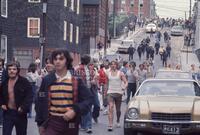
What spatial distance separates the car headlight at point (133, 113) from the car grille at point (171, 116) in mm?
338

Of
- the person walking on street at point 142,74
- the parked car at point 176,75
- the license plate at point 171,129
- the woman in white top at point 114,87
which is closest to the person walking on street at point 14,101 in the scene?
the license plate at point 171,129

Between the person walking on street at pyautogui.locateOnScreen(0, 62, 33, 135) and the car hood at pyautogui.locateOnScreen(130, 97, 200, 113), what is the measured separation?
3.54 metres

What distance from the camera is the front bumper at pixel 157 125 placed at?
1210cm

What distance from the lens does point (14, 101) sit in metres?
9.47

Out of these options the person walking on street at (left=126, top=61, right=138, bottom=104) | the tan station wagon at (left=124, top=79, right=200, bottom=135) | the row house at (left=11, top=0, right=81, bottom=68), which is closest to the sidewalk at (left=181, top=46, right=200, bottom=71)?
the row house at (left=11, top=0, right=81, bottom=68)

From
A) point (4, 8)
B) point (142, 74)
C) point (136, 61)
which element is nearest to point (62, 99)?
point (142, 74)

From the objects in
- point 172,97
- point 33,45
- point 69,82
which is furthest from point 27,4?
point 69,82

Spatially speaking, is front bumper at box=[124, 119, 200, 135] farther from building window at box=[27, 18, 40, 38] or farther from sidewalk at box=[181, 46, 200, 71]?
sidewalk at box=[181, 46, 200, 71]

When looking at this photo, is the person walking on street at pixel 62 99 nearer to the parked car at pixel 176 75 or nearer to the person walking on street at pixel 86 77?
the person walking on street at pixel 86 77

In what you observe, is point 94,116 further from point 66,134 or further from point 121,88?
point 66,134

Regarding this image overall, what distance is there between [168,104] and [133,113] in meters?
0.73

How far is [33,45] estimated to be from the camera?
1828 inches

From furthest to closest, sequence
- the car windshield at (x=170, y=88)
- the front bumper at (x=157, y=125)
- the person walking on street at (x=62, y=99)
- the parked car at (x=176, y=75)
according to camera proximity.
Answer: the parked car at (x=176, y=75) → the car windshield at (x=170, y=88) → the front bumper at (x=157, y=125) → the person walking on street at (x=62, y=99)

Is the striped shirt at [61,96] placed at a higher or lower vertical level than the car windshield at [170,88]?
higher
